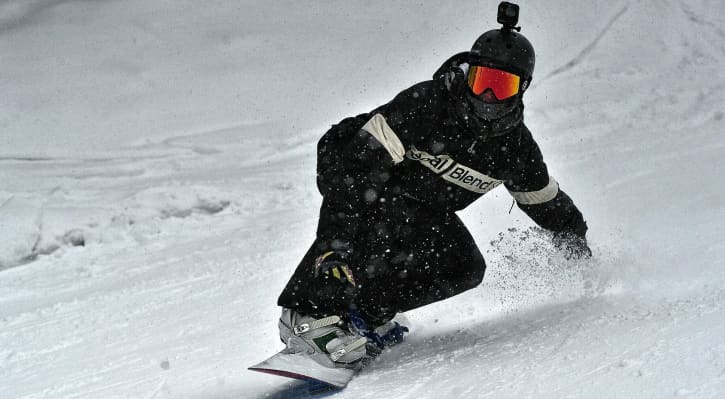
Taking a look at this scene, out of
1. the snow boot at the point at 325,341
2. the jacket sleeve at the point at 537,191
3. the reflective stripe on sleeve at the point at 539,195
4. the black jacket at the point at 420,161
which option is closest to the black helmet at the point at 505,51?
the black jacket at the point at 420,161

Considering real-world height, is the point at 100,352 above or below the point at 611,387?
below

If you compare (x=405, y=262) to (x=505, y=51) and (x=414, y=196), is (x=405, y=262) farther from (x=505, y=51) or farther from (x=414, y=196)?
(x=505, y=51)

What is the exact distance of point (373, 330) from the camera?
3434mm

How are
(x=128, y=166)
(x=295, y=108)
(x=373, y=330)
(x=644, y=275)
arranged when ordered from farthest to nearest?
1. (x=295, y=108)
2. (x=128, y=166)
3. (x=644, y=275)
4. (x=373, y=330)

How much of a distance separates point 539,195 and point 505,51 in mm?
764

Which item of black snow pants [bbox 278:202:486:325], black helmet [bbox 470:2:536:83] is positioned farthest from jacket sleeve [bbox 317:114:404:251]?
black helmet [bbox 470:2:536:83]

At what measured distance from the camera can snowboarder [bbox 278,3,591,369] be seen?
9.57 ft

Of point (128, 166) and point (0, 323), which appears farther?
point (128, 166)

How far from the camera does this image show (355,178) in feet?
9.81

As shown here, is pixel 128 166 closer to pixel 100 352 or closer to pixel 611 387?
pixel 100 352

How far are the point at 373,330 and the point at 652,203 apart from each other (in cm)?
290

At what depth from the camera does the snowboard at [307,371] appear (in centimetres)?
291

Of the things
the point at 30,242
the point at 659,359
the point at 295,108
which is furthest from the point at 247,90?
the point at 659,359

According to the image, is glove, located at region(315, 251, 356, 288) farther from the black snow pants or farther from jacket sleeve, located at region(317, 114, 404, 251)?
the black snow pants
